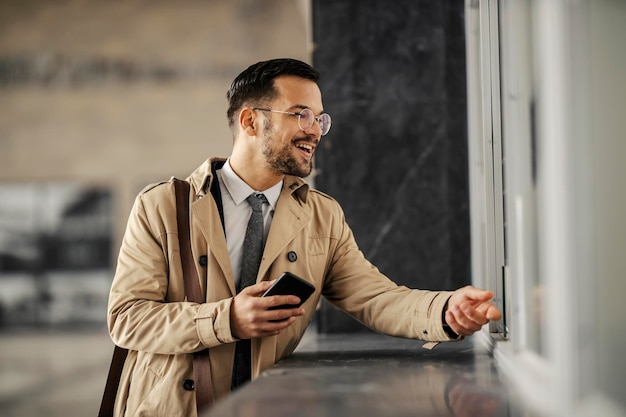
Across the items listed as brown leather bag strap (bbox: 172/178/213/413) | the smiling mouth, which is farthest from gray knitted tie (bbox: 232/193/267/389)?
the smiling mouth

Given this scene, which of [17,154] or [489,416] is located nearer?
[489,416]

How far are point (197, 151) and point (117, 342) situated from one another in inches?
163

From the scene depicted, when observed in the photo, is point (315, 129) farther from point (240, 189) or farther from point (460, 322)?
point (460, 322)

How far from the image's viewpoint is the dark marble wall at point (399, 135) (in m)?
2.69

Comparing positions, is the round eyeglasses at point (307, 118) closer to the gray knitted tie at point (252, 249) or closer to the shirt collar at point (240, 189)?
the shirt collar at point (240, 189)

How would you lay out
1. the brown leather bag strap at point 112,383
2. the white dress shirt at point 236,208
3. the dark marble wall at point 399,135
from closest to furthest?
the brown leather bag strap at point 112,383 → the white dress shirt at point 236,208 → the dark marble wall at point 399,135

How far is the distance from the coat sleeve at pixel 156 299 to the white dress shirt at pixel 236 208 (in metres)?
0.16

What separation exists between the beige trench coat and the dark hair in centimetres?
34

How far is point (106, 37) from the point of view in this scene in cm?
604

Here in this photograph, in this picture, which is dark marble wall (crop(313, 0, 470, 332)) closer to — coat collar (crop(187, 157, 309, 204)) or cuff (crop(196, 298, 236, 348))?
coat collar (crop(187, 157, 309, 204))

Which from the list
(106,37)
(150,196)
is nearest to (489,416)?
(150,196)

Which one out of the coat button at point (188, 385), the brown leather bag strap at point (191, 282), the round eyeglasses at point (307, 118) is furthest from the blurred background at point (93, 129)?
the coat button at point (188, 385)

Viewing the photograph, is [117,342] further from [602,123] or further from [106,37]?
[106,37]

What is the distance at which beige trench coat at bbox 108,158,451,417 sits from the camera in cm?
180
